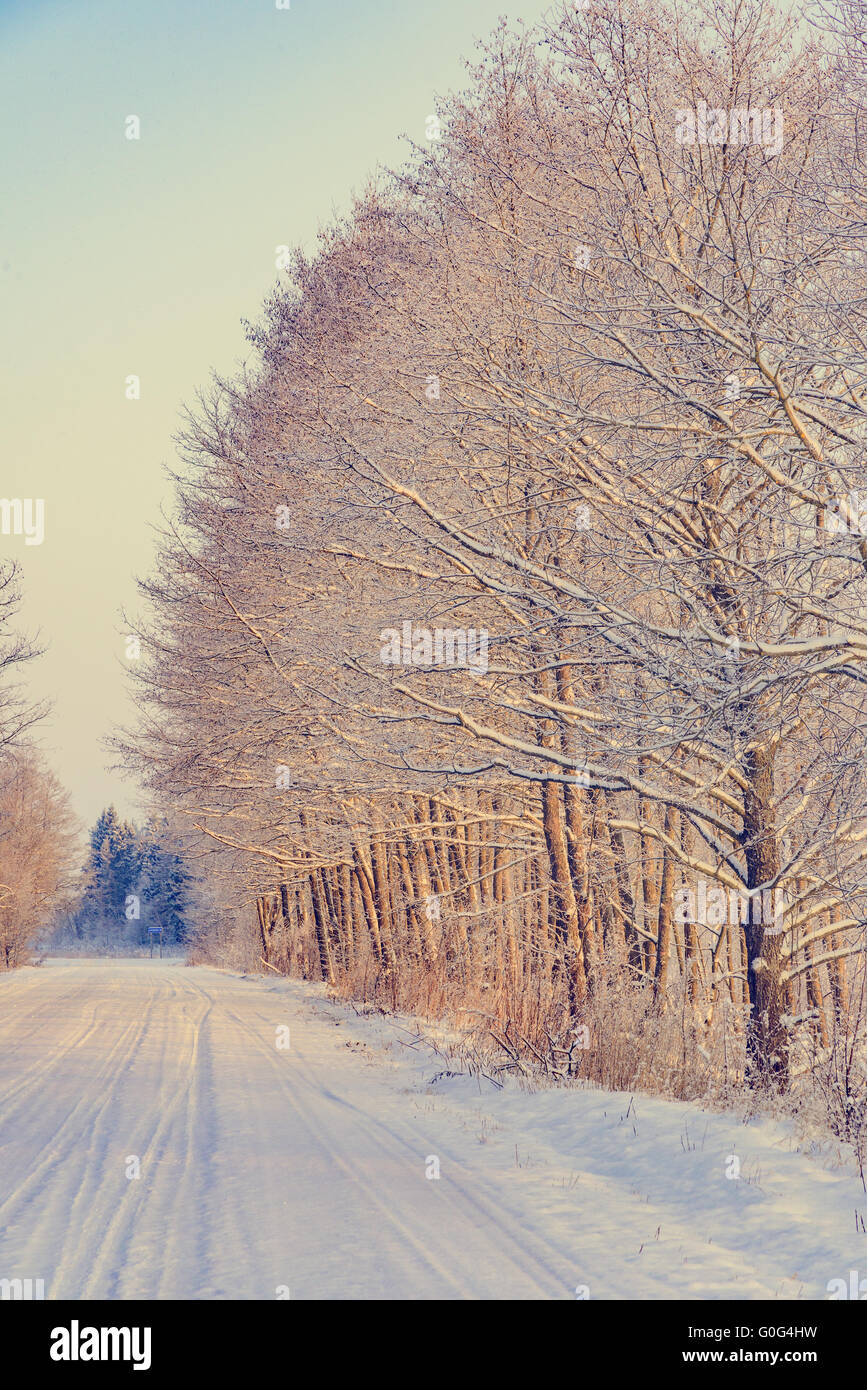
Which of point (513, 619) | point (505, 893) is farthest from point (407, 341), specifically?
point (505, 893)

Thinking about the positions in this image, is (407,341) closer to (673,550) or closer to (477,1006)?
(673,550)

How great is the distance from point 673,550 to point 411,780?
536 cm

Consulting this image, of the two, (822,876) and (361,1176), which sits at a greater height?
(822,876)

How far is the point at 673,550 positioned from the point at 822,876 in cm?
331

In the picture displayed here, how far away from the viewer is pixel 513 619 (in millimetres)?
13086

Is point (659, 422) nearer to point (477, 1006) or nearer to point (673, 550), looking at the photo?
point (673, 550)

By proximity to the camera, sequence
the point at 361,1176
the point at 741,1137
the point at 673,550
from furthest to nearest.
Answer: the point at 673,550, the point at 741,1137, the point at 361,1176

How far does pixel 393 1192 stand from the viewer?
7.00 meters

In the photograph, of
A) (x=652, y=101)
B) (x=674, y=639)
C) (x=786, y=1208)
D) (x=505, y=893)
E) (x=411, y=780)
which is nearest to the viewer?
(x=786, y=1208)

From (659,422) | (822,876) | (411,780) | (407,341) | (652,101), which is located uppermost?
(652,101)

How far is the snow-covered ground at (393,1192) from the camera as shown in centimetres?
534

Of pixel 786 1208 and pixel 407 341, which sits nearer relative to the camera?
pixel 786 1208

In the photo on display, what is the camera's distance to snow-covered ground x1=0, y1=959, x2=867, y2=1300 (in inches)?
210
